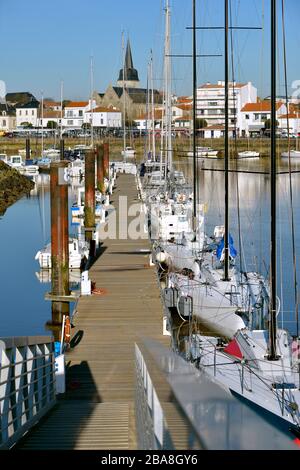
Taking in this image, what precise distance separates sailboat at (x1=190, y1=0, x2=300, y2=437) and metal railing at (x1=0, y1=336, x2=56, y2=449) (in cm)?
282

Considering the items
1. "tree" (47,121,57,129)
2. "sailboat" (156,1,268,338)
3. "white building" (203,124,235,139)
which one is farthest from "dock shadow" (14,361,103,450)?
"tree" (47,121,57,129)

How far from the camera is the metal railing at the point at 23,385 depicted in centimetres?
671

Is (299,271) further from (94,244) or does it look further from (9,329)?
(9,329)

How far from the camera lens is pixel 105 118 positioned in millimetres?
120750

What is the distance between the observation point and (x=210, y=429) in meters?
3.85

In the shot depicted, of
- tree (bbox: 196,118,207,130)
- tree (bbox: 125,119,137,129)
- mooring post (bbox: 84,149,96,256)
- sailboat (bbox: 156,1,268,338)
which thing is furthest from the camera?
tree (bbox: 125,119,137,129)

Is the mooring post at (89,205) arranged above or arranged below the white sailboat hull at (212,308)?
above

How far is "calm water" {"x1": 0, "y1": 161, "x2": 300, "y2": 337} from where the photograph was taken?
2077cm

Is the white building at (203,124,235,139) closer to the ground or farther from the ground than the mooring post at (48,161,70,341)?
farther from the ground

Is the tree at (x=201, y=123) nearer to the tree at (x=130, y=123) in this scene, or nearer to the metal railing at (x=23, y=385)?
the tree at (x=130, y=123)

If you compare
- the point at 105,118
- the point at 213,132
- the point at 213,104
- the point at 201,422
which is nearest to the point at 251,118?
the point at 213,104

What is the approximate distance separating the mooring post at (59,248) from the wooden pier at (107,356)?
944 millimetres

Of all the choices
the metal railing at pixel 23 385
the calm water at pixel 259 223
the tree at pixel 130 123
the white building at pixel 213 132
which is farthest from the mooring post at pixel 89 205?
the tree at pixel 130 123

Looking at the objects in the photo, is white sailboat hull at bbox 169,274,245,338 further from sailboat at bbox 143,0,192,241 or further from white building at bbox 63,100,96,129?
white building at bbox 63,100,96,129
